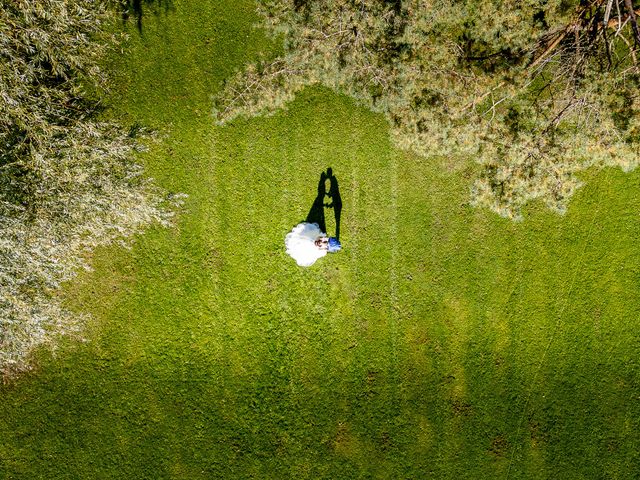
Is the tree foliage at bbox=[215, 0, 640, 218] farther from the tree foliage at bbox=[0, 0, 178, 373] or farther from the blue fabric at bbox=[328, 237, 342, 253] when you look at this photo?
the tree foliage at bbox=[0, 0, 178, 373]

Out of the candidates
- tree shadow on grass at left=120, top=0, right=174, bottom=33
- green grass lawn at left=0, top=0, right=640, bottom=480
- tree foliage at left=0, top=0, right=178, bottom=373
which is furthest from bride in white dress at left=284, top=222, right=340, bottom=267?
tree shadow on grass at left=120, top=0, right=174, bottom=33

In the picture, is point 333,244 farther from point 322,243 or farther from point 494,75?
point 494,75

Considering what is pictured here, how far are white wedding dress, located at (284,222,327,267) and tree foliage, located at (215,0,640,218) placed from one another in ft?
10.6

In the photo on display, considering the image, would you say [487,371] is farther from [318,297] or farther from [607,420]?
[318,297]

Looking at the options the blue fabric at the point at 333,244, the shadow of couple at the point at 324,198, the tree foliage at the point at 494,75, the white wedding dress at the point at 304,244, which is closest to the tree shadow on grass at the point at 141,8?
the tree foliage at the point at 494,75

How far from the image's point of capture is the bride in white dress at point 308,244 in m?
11.3

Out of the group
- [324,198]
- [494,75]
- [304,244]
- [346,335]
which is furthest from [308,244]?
[494,75]

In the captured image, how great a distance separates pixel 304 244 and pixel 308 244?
0.33ft

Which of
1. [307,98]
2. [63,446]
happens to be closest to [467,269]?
[307,98]

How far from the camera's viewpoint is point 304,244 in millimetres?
11242

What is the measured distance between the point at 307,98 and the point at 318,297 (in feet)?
17.3

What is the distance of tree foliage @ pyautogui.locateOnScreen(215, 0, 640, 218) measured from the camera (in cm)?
862

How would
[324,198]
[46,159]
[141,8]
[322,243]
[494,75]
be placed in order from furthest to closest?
[324,198] → [141,8] → [322,243] → [494,75] → [46,159]

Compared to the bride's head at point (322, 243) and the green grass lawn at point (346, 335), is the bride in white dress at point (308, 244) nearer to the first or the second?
the bride's head at point (322, 243)
